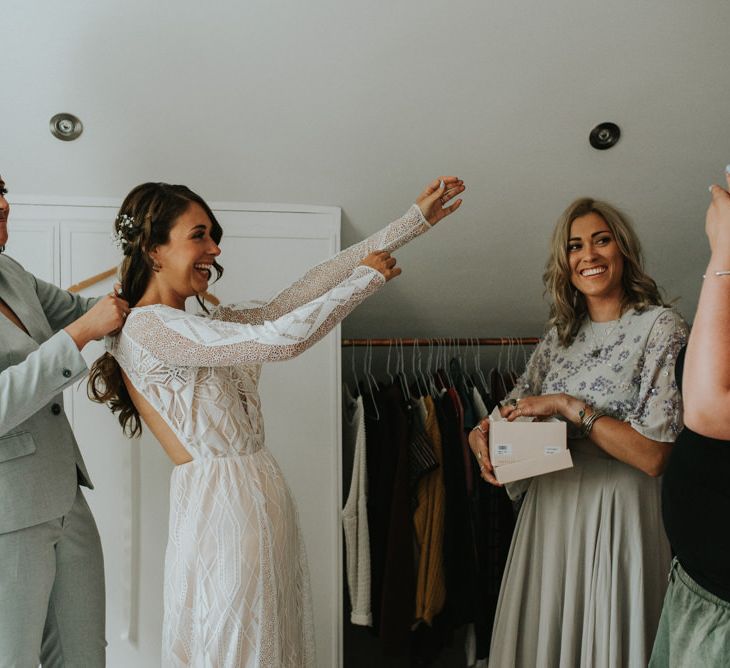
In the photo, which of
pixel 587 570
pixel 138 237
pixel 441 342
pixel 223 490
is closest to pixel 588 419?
pixel 587 570

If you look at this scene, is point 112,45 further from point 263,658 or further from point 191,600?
point 263,658

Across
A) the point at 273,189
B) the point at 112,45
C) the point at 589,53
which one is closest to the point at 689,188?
the point at 589,53

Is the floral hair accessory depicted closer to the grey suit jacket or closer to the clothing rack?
the grey suit jacket

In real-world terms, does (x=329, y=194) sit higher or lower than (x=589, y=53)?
lower

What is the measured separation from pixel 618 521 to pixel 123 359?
125 centimetres

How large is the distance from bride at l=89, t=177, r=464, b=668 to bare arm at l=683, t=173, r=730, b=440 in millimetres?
621

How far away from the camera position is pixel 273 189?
2195mm

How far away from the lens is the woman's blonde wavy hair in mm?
1831

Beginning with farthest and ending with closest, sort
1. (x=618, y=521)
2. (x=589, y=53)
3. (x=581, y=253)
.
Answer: (x=589, y=53)
(x=581, y=253)
(x=618, y=521)

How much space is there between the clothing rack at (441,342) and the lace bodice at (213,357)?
87 centimetres

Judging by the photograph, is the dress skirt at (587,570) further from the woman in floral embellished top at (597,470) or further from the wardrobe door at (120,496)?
the wardrobe door at (120,496)

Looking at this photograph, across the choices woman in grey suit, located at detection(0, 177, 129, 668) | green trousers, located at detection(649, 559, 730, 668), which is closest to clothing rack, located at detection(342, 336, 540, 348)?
woman in grey suit, located at detection(0, 177, 129, 668)

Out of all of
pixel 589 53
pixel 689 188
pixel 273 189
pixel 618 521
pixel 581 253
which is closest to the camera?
pixel 618 521

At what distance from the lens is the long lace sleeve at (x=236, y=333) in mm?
1380
